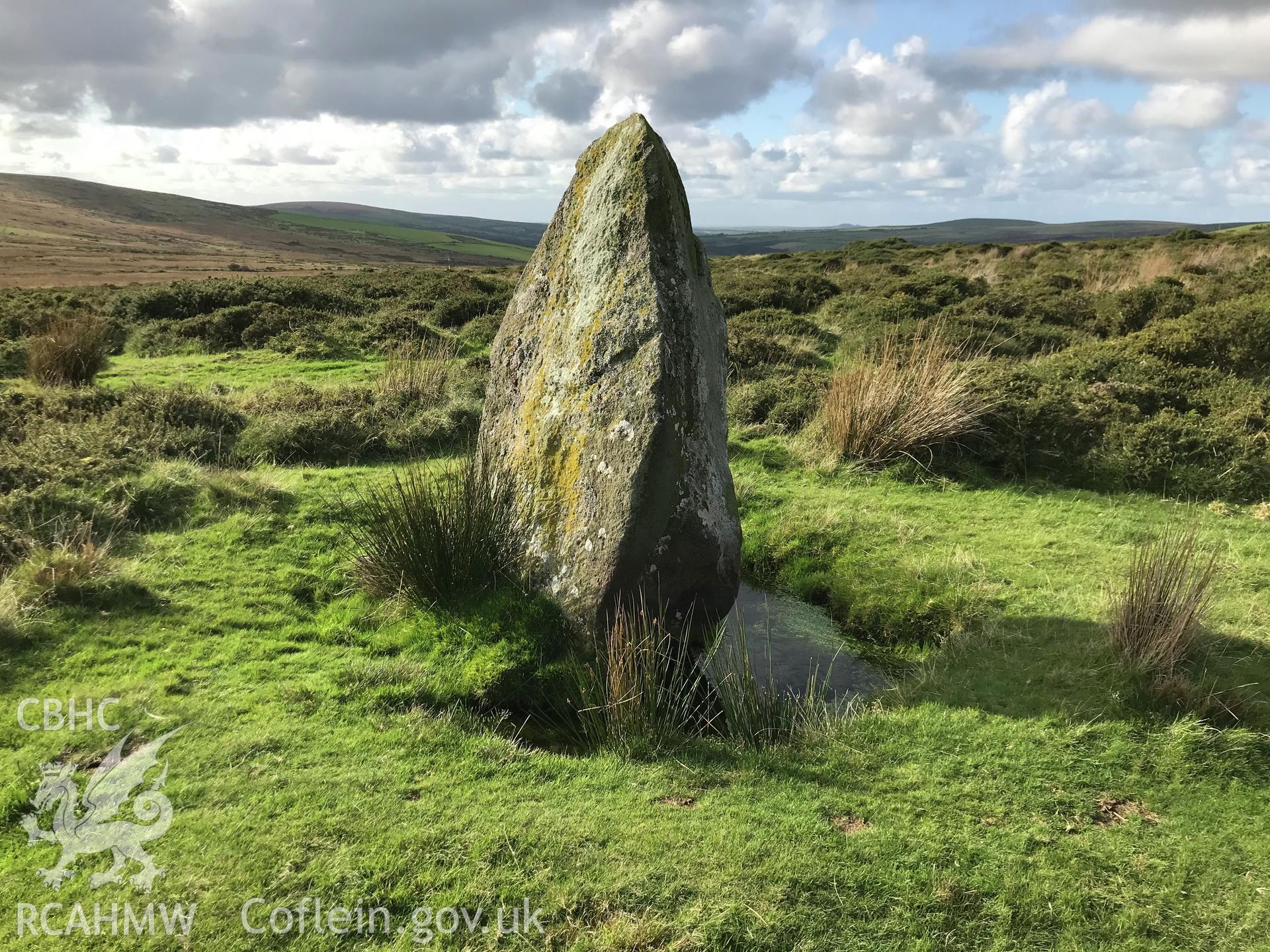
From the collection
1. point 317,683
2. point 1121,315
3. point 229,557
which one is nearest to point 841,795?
point 317,683

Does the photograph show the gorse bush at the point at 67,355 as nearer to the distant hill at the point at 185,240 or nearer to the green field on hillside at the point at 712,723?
the green field on hillside at the point at 712,723

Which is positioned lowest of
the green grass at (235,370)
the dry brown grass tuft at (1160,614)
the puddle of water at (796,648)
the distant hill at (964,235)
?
the puddle of water at (796,648)

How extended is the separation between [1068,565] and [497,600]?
201 inches

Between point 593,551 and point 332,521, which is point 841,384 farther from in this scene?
point 332,521

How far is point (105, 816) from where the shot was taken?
3.52 meters

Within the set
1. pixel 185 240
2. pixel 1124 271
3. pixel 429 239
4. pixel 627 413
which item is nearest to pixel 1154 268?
pixel 1124 271

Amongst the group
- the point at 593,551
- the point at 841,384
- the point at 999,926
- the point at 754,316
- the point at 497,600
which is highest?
the point at 754,316

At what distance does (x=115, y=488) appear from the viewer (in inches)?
289

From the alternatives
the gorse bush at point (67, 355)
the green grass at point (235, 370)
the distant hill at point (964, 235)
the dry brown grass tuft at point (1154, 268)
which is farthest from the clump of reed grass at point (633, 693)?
the distant hill at point (964, 235)

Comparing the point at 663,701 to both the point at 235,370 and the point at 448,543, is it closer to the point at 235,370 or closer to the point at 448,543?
the point at 448,543

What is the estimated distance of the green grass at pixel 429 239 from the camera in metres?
107

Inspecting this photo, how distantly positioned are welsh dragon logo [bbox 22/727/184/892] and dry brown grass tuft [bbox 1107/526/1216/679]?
5511mm

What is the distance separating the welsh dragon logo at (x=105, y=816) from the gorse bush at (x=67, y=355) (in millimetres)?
10050

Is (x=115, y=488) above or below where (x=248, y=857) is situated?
above
